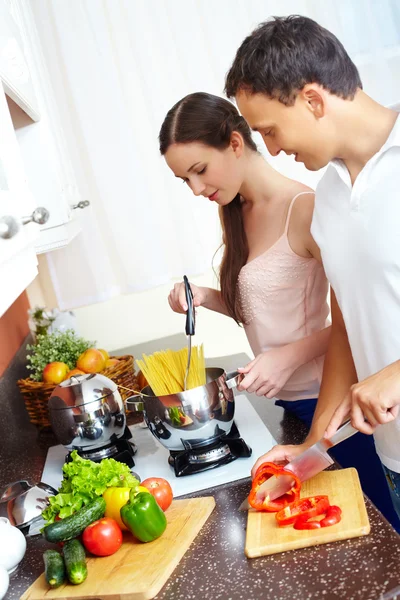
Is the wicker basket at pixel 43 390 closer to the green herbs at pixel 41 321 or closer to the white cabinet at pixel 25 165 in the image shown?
the white cabinet at pixel 25 165

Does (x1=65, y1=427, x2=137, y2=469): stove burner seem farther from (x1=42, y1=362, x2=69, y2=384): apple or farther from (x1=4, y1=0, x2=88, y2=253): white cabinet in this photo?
(x1=4, y1=0, x2=88, y2=253): white cabinet

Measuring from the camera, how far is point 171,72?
8.95 ft

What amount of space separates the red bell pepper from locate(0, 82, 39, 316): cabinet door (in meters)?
0.54

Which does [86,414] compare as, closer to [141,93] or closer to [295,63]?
[295,63]

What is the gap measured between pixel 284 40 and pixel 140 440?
0.97 metres

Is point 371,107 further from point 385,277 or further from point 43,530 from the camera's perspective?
point 43,530

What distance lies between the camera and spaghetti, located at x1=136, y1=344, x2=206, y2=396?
1.48 metres

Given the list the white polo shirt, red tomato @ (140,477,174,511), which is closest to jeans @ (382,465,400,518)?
the white polo shirt

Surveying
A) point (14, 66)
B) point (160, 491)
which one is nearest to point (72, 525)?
point (160, 491)

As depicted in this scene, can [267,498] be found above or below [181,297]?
below

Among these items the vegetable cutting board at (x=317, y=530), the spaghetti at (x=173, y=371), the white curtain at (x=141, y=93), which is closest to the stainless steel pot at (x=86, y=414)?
the spaghetti at (x=173, y=371)

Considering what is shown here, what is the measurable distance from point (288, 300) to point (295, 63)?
2.13ft

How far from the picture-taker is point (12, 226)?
91 cm

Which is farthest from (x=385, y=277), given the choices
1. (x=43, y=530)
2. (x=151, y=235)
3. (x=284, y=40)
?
(x=151, y=235)
